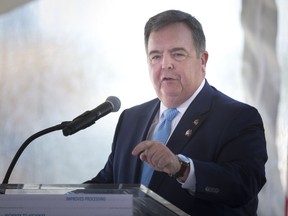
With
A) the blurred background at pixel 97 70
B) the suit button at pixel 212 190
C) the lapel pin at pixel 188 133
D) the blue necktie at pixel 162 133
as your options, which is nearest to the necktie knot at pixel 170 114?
the blue necktie at pixel 162 133

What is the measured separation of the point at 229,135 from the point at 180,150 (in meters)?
0.19

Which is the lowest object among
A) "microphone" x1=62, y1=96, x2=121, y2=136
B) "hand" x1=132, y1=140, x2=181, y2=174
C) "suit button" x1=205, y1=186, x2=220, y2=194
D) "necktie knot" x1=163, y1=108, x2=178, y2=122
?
"suit button" x1=205, y1=186, x2=220, y2=194

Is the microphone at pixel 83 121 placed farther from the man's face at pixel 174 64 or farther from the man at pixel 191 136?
the man's face at pixel 174 64

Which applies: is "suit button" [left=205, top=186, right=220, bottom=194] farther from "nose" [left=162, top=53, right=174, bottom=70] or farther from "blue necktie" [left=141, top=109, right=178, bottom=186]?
"nose" [left=162, top=53, right=174, bottom=70]

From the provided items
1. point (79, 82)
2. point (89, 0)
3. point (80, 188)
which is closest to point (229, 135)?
point (80, 188)

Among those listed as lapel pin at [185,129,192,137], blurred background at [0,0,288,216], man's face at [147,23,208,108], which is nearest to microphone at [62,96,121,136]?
lapel pin at [185,129,192,137]

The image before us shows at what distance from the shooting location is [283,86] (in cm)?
259

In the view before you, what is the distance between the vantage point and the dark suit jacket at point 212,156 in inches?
56.9

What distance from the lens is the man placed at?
1.44 meters

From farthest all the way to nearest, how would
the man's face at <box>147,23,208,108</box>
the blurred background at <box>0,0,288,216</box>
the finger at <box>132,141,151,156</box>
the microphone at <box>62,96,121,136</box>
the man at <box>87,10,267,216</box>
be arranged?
1. the blurred background at <box>0,0,288,216</box>
2. the man's face at <box>147,23,208,108</box>
3. the man at <box>87,10,267,216</box>
4. the microphone at <box>62,96,121,136</box>
5. the finger at <box>132,141,151,156</box>

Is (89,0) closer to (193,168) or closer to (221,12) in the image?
(221,12)

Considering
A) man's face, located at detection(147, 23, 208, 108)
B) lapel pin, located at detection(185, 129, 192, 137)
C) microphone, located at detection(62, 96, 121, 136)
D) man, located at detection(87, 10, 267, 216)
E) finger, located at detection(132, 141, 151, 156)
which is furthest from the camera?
man's face, located at detection(147, 23, 208, 108)

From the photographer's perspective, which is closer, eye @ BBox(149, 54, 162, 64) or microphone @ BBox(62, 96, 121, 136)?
microphone @ BBox(62, 96, 121, 136)

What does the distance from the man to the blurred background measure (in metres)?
0.60
